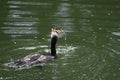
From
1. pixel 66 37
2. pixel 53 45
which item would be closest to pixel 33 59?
pixel 53 45

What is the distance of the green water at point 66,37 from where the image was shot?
46.4 feet

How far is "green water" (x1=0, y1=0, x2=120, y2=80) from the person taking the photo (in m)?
14.1

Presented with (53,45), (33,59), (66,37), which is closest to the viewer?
(33,59)

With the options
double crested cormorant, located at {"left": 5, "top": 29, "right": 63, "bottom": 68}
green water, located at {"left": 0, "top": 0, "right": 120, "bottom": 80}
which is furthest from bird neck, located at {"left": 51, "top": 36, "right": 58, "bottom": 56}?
green water, located at {"left": 0, "top": 0, "right": 120, "bottom": 80}

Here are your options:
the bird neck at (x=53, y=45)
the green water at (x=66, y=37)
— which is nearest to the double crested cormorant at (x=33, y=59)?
the bird neck at (x=53, y=45)

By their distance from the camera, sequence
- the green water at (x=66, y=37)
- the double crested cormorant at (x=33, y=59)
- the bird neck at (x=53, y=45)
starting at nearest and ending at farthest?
the green water at (x=66, y=37)
the double crested cormorant at (x=33, y=59)
the bird neck at (x=53, y=45)

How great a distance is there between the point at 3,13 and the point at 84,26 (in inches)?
152

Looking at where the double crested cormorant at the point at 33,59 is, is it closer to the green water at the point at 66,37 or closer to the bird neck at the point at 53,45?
the bird neck at the point at 53,45

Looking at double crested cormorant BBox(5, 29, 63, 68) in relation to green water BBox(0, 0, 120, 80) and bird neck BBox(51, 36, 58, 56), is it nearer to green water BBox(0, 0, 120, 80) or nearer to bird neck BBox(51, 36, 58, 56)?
bird neck BBox(51, 36, 58, 56)

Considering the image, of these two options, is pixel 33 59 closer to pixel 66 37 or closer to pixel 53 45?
pixel 53 45

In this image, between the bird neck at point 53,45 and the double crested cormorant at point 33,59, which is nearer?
the double crested cormorant at point 33,59

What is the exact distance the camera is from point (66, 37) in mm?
17469

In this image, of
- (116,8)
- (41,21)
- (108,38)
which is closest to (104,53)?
(108,38)

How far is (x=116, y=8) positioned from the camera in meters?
21.4
